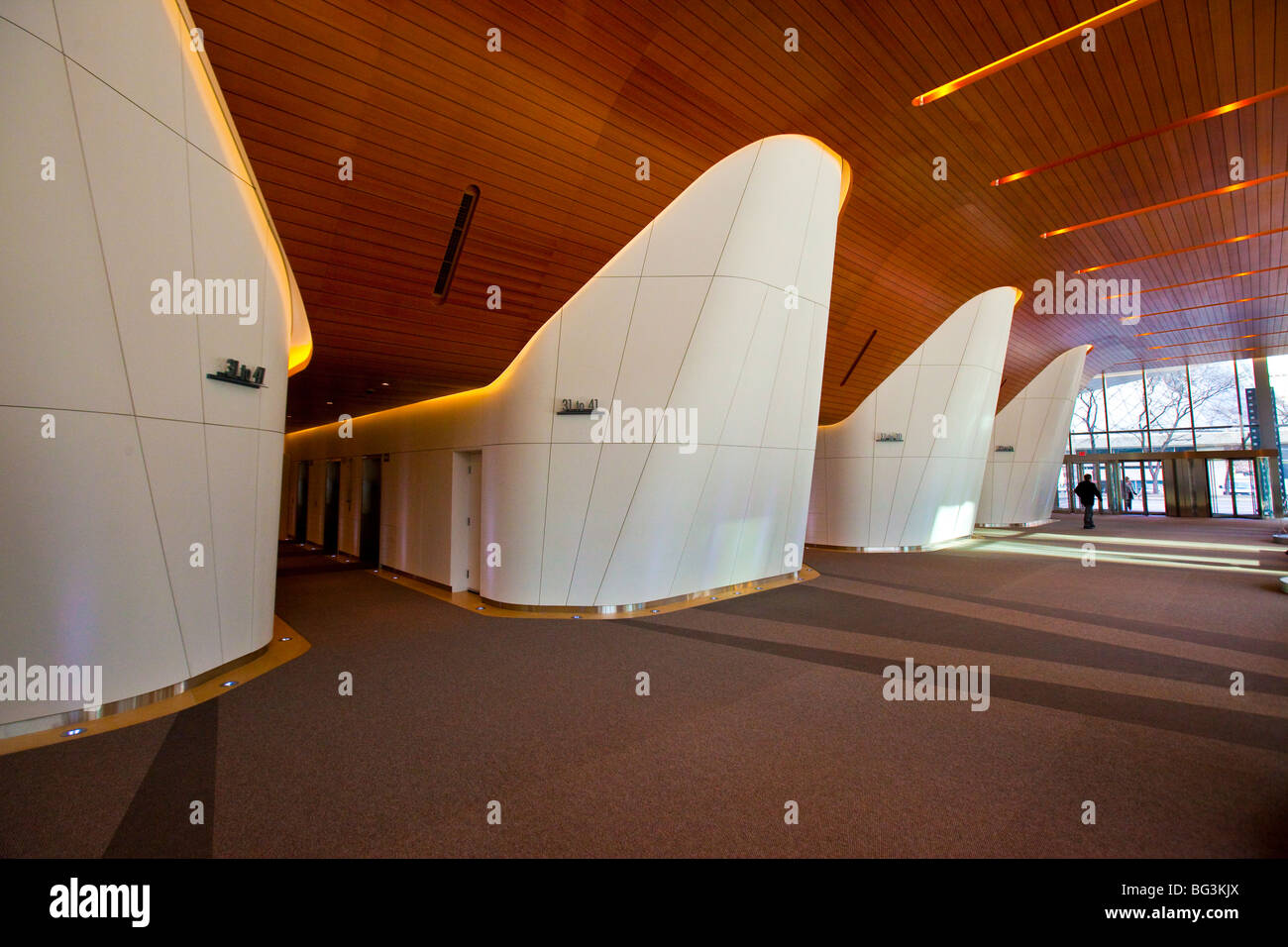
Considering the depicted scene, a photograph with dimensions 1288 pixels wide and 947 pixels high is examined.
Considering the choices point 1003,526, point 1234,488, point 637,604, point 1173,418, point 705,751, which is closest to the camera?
point 705,751

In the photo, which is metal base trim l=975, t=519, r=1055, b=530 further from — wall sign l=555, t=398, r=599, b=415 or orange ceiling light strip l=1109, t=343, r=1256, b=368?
wall sign l=555, t=398, r=599, b=415

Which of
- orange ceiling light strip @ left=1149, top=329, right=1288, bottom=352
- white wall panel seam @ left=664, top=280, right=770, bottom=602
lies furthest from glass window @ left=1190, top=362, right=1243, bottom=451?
white wall panel seam @ left=664, top=280, right=770, bottom=602

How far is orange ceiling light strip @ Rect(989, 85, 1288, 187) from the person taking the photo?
831 centimetres

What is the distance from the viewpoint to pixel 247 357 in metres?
5.71

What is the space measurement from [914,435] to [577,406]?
11.1 meters

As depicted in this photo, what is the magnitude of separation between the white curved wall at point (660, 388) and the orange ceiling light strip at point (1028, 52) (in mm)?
1629

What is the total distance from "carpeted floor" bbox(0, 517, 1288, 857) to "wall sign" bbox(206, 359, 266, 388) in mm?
2808

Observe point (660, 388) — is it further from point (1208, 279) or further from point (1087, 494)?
point (1087, 494)

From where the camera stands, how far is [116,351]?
4516 mm

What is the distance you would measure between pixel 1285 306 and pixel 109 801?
29.1m

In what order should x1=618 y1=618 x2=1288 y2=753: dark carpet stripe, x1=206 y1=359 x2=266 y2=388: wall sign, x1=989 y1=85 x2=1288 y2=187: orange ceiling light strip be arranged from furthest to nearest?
1. x1=989 y1=85 x2=1288 y2=187: orange ceiling light strip
2. x1=206 y1=359 x2=266 y2=388: wall sign
3. x1=618 y1=618 x2=1288 y2=753: dark carpet stripe

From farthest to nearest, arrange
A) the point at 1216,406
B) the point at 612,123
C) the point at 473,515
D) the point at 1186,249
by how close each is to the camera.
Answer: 1. the point at 1216,406
2. the point at 1186,249
3. the point at 473,515
4. the point at 612,123

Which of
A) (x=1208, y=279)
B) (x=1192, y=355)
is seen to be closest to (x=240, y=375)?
(x=1208, y=279)

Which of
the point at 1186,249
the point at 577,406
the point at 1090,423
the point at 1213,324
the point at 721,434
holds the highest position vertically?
the point at 1213,324
